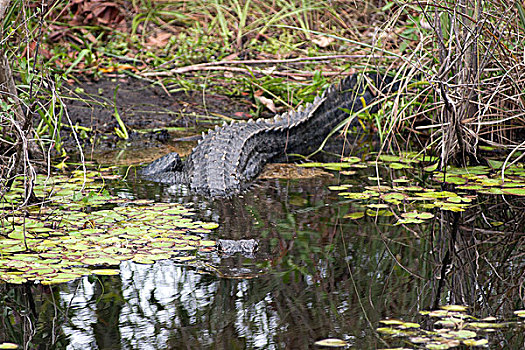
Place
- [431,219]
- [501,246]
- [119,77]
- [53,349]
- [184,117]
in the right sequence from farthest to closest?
[119,77]
[184,117]
[431,219]
[501,246]
[53,349]

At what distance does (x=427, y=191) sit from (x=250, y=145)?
163 cm

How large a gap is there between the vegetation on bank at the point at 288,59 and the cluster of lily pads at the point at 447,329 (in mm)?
1681

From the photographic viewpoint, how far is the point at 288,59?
6.80 metres

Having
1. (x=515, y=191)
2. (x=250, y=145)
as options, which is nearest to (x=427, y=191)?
(x=515, y=191)

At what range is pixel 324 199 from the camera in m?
→ 4.41

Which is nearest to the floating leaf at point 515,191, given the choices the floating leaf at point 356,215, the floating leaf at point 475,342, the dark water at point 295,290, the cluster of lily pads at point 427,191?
the cluster of lily pads at point 427,191

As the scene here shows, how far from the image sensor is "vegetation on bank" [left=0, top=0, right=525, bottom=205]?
4.25m

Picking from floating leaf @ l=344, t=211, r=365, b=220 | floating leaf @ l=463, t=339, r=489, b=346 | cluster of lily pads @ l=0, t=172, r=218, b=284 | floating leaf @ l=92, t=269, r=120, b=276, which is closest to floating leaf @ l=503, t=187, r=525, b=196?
floating leaf @ l=344, t=211, r=365, b=220

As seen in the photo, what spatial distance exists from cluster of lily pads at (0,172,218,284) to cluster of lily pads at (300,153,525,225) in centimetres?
110

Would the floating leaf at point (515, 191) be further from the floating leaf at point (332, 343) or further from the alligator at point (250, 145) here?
the floating leaf at point (332, 343)

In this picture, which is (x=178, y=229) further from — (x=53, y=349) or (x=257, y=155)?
(x=257, y=155)

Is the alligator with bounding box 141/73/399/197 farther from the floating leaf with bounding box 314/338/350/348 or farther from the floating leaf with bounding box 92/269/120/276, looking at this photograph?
the floating leaf with bounding box 314/338/350/348

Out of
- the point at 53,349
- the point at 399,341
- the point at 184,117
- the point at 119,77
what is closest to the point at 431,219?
the point at 399,341

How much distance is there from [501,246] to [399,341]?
1.39 m
